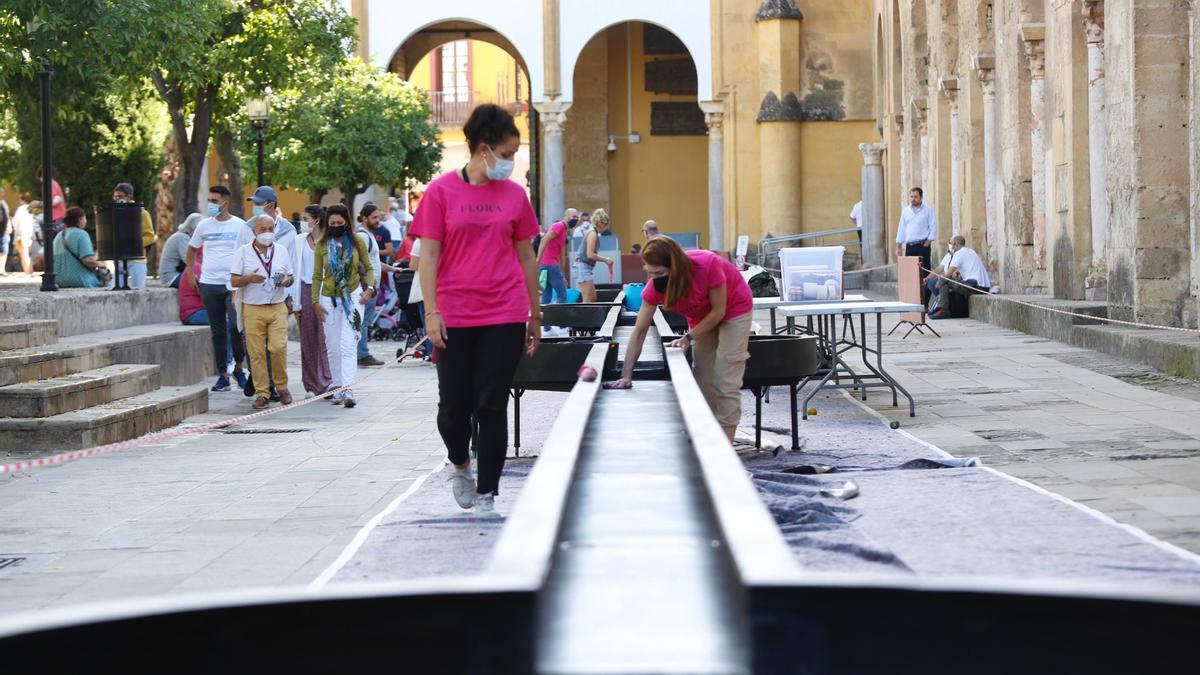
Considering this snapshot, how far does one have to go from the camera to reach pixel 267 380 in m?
13.4

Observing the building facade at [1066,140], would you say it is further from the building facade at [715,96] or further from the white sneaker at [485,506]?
the white sneaker at [485,506]

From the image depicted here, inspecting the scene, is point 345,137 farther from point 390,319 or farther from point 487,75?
point 487,75

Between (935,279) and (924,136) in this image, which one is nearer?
(935,279)

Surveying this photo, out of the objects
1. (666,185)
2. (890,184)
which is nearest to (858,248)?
(890,184)

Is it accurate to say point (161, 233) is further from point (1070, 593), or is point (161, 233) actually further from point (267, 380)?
point (1070, 593)

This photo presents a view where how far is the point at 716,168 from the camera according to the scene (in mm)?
42812

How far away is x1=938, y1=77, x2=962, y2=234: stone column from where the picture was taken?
26.6 metres

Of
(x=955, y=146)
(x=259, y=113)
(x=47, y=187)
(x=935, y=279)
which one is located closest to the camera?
A: (x=47, y=187)

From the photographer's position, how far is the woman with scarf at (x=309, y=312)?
44.7ft

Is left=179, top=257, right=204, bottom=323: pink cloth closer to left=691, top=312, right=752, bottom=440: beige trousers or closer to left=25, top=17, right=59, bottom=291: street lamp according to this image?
left=25, top=17, right=59, bottom=291: street lamp

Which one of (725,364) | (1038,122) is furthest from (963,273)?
(725,364)

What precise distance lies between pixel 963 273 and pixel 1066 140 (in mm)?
4547

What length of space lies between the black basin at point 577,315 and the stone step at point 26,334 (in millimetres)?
3666

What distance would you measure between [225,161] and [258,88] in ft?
13.9
